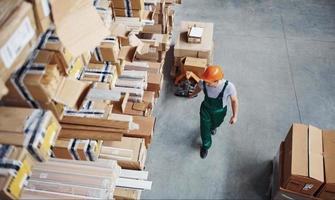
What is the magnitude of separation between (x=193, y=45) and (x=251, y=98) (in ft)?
4.58

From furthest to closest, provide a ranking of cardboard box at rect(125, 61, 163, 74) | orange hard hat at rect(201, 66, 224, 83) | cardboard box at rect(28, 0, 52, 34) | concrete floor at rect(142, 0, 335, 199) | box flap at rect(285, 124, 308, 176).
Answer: cardboard box at rect(125, 61, 163, 74) → concrete floor at rect(142, 0, 335, 199) → orange hard hat at rect(201, 66, 224, 83) → box flap at rect(285, 124, 308, 176) → cardboard box at rect(28, 0, 52, 34)

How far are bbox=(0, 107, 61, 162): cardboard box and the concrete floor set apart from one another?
8.42ft

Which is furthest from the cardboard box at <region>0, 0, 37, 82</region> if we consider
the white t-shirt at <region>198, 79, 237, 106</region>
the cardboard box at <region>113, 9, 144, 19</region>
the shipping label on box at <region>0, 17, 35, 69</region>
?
the white t-shirt at <region>198, 79, 237, 106</region>

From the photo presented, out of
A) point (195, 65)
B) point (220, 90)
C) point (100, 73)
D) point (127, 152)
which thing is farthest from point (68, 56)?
point (195, 65)

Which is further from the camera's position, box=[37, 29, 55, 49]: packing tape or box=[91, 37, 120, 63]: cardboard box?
box=[91, 37, 120, 63]: cardboard box

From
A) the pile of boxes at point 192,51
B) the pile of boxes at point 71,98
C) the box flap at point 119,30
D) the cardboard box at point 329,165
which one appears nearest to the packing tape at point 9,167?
the pile of boxes at point 71,98

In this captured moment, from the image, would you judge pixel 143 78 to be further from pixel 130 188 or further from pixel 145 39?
pixel 130 188

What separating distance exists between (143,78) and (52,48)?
7.49 feet

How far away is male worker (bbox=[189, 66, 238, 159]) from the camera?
366 centimetres

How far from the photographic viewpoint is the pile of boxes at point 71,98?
5.72 ft

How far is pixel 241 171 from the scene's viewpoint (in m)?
4.44

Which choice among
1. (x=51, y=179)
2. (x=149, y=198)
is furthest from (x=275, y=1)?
(x=51, y=179)

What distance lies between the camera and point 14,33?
1.53m

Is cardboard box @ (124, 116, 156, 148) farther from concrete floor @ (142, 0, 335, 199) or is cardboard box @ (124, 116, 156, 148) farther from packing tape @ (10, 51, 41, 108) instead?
packing tape @ (10, 51, 41, 108)
